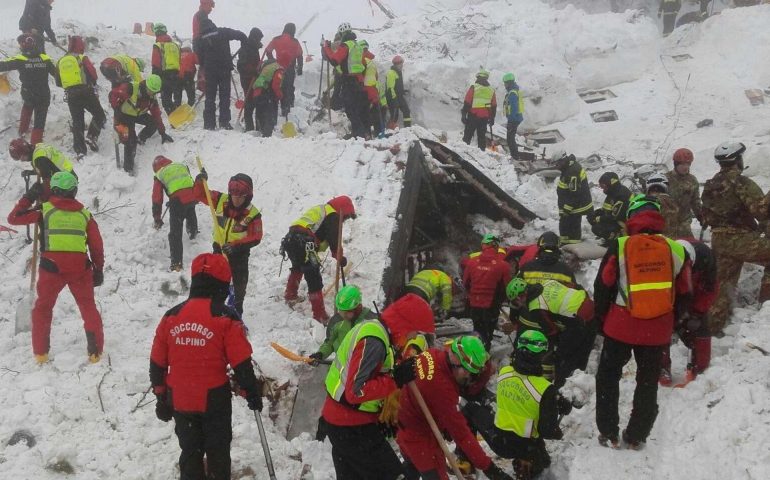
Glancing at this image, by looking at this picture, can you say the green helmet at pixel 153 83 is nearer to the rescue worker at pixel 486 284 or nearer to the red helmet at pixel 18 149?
the red helmet at pixel 18 149

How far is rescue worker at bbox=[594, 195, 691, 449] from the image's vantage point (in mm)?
3912

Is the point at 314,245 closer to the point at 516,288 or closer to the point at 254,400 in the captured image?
the point at 516,288

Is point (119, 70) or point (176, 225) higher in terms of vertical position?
point (119, 70)

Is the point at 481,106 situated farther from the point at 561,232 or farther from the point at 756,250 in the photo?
the point at 756,250

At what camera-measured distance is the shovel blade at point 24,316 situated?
6.06 meters

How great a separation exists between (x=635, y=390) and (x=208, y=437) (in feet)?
9.74

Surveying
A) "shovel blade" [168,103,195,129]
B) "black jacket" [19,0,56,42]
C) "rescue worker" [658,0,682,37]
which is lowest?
"shovel blade" [168,103,195,129]

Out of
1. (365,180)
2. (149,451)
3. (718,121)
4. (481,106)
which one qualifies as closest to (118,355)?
(149,451)

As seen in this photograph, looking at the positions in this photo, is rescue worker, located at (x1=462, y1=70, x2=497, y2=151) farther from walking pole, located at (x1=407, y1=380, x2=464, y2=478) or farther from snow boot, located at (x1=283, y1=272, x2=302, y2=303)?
walking pole, located at (x1=407, y1=380, x2=464, y2=478)

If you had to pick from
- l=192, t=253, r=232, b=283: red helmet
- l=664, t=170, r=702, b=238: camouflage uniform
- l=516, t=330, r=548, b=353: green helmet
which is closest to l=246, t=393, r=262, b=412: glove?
l=192, t=253, r=232, b=283: red helmet

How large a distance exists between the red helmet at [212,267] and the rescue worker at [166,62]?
8063mm

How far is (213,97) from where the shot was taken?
10.3 metres

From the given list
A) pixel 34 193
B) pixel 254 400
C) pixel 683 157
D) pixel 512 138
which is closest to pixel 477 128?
pixel 512 138

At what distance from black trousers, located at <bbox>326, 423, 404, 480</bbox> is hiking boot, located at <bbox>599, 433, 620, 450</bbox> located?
1574 millimetres
